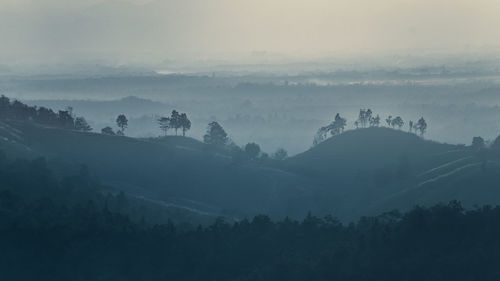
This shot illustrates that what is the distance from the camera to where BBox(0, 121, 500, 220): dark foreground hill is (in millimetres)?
153500

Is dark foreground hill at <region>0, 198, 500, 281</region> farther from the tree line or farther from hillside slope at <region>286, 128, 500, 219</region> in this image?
hillside slope at <region>286, 128, 500, 219</region>

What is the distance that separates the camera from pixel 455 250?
87.9 m

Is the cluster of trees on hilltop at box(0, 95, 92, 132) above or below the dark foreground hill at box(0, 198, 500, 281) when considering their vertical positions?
above

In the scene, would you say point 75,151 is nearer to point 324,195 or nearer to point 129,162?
point 129,162

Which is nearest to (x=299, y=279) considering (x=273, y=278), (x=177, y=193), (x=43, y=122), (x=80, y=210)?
(x=273, y=278)

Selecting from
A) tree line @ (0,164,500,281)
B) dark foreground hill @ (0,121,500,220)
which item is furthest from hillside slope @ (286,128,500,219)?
tree line @ (0,164,500,281)

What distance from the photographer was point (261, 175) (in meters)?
173

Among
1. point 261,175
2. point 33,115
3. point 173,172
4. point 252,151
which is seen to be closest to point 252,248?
point 173,172

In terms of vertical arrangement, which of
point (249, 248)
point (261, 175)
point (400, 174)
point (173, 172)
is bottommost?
point (249, 248)

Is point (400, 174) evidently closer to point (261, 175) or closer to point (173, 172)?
point (261, 175)

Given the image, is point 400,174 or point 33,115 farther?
point 33,115

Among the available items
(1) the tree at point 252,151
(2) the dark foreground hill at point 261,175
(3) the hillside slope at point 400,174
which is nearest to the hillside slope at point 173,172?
(2) the dark foreground hill at point 261,175

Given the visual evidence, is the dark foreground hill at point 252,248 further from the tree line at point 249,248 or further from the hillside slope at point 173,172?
the hillside slope at point 173,172

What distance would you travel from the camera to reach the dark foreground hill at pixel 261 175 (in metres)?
154
